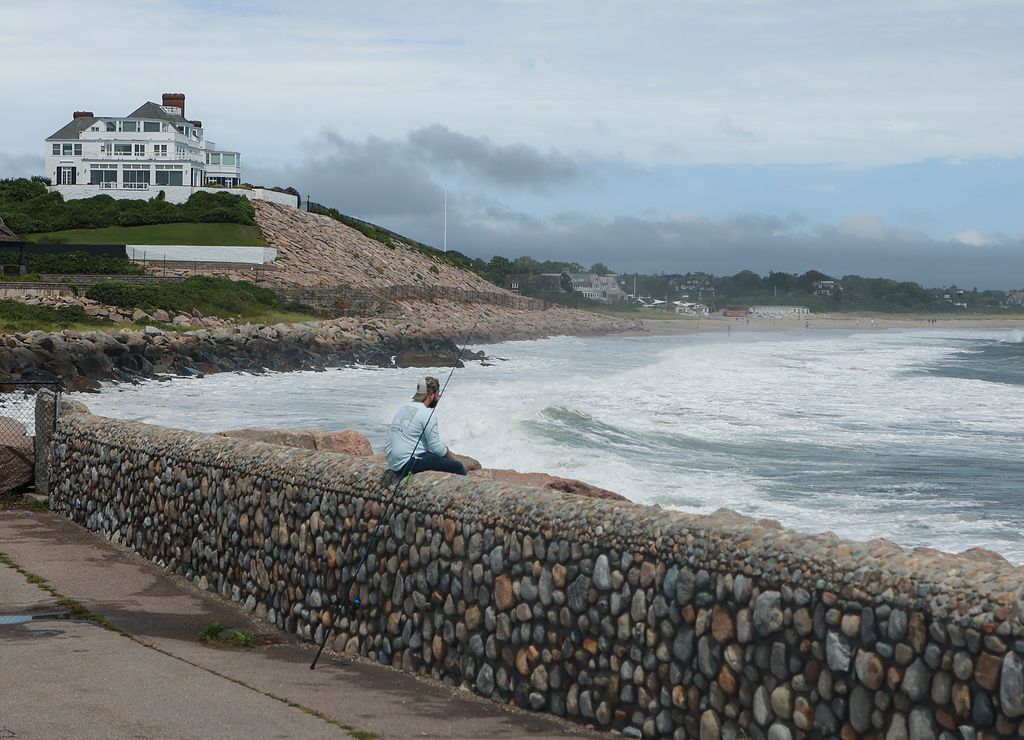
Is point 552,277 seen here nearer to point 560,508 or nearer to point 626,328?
point 626,328


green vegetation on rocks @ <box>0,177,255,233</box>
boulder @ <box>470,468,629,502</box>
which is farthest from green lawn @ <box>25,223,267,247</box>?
boulder @ <box>470,468,629,502</box>

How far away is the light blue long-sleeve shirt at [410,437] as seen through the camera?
27.2 ft

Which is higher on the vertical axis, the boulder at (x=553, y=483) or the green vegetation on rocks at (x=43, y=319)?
the green vegetation on rocks at (x=43, y=319)

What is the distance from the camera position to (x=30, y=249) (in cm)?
6562

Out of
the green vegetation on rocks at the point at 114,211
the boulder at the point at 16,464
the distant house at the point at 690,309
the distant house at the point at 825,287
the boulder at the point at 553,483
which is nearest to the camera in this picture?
the boulder at the point at 553,483

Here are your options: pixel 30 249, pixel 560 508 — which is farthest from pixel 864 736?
pixel 30 249

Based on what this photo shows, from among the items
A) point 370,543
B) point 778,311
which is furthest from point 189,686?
point 778,311

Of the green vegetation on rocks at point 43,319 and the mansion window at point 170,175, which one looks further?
the mansion window at point 170,175

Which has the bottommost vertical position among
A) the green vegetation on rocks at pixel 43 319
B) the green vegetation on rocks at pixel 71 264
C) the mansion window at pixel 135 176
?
the green vegetation on rocks at pixel 43 319

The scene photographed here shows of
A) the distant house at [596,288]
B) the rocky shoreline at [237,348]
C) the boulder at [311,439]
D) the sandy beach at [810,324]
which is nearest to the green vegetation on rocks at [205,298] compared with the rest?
the rocky shoreline at [237,348]

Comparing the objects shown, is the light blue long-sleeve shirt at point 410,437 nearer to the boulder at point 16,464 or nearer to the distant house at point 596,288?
the boulder at point 16,464

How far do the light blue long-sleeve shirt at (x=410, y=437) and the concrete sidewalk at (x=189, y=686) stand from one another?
1.34 m

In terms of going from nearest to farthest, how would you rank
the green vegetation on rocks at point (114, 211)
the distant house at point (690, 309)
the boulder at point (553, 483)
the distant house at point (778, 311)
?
1. the boulder at point (553, 483)
2. the green vegetation on rocks at point (114, 211)
3. the distant house at point (690, 309)
4. the distant house at point (778, 311)

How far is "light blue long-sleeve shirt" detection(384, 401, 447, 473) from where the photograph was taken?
829 cm
